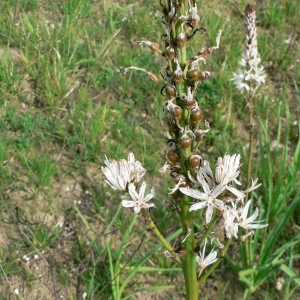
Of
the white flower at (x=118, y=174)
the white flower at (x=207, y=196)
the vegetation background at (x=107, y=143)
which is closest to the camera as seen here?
the white flower at (x=207, y=196)

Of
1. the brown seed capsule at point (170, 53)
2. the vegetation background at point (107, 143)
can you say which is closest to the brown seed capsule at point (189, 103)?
the brown seed capsule at point (170, 53)

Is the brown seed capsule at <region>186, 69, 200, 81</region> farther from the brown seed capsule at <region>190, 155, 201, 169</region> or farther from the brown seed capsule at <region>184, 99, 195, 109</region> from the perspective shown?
the brown seed capsule at <region>190, 155, 201, 169</region>

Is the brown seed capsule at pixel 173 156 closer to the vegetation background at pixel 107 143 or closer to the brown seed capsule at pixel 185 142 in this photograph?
the brown seed capsule at pixel 185 142

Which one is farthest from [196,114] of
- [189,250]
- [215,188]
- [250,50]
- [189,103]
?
[250,50]

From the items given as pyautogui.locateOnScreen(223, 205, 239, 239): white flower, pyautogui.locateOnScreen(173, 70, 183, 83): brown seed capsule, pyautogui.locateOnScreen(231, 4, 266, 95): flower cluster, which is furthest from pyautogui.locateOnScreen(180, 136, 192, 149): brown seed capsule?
pyautogui.locateOnScreen(231, 4, 266, 95): flower cluster

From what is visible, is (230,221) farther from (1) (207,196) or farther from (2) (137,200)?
(2) (137,200)

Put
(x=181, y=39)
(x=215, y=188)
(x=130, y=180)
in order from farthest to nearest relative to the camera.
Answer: (x=130, y=180), (x=215, y=188), (x=181, y=39)

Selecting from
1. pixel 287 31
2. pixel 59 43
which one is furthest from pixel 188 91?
pixel 287 31
